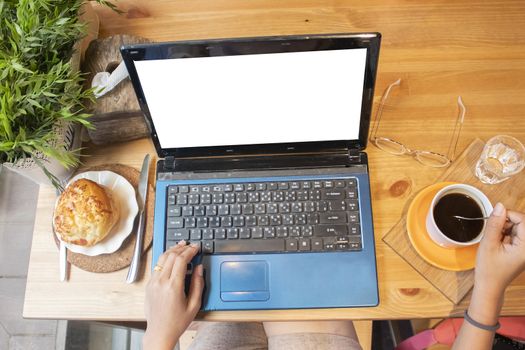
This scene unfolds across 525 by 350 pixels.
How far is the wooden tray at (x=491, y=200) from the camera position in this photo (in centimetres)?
70

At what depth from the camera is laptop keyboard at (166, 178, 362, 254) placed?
2.38 ft

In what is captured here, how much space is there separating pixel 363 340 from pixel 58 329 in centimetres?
98

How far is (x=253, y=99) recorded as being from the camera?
69 centimetres

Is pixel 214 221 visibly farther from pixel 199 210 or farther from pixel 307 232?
pixel 307 232

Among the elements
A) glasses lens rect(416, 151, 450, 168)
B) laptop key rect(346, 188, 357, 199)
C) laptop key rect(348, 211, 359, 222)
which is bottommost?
laptop key rect(348, 211, 359, 222)

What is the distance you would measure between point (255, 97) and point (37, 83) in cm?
32

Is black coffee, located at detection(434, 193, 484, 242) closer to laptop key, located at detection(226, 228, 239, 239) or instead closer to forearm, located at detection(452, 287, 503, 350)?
forearm, located at detection(452, 287, 503, 350)

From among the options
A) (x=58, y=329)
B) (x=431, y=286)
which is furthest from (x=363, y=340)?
(x=58, y=329)

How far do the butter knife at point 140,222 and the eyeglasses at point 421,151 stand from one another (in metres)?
0.42

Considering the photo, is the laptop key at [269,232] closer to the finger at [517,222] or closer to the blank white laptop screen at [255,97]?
the blank white laptop screen at [255,97]

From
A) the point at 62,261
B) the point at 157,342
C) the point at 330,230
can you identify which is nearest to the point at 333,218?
the point at 330,230

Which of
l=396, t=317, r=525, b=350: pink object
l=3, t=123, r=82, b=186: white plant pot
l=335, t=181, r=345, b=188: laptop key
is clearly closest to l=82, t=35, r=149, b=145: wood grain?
l=3, t=123, r=82, b=186: white plant pot

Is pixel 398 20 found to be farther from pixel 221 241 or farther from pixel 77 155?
pixel 77 155

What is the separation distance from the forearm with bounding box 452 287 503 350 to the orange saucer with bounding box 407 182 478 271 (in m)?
0.05
